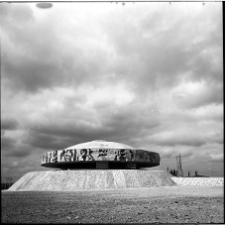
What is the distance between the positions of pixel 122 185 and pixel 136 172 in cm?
283

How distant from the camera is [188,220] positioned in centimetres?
709

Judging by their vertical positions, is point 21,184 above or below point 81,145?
below

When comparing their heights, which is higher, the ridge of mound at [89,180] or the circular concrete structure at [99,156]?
the circular concrete structure at [99,156]

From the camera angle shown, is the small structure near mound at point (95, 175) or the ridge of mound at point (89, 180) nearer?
the ridge of mound at point (89, 180)

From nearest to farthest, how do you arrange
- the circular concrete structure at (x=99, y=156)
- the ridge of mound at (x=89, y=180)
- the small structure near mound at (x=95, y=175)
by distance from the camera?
the ridge of mound at (x=89, y=180) < the small structure near mound at (x=95, y=175) < the circular concrete structure at (x=99, y=156)

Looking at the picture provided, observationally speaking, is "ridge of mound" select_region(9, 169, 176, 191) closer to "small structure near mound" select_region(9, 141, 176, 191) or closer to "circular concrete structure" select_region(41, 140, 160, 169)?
"small structure near mound" select_region(9, 141, 176, 191)

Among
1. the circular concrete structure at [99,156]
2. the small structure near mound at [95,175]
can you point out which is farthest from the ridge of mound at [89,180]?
the circular concrete structure at [99,156]

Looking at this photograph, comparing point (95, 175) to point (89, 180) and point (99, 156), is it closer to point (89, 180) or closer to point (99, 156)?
point (89, 180)

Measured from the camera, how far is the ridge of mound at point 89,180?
77.8 feet

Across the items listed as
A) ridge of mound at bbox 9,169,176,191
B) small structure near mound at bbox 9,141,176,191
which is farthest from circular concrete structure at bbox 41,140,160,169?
ridge of mound at bbox 9,169,176,191

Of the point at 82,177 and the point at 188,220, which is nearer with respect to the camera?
the point at 188,220

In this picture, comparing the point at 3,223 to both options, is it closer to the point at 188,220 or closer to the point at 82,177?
the point at 188,220

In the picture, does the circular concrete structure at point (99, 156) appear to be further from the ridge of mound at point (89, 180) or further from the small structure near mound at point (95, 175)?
the ridge of mound at point (89, 180)

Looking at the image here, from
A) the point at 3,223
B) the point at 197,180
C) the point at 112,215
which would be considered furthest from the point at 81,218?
the point at 197,180
